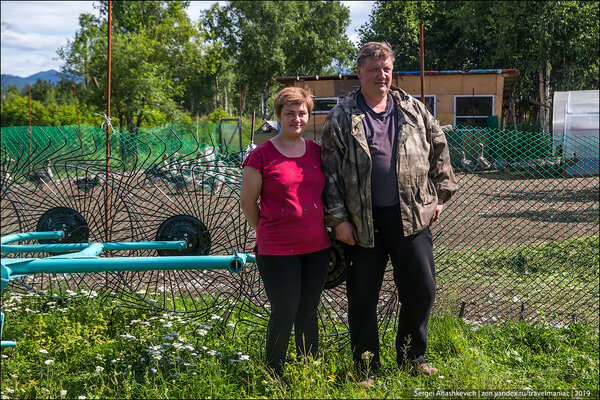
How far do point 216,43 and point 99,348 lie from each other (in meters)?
36.7

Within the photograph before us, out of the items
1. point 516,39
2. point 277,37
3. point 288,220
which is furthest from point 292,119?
point 277,37

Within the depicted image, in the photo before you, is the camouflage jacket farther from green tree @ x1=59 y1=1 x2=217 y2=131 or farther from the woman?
green tree @ x1=59 y1=1 x2=217 y2=131

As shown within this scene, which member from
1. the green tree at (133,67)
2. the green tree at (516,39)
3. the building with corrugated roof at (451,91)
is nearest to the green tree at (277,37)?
the green tree at (133,67)

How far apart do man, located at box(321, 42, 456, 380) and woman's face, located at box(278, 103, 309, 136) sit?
0.19m

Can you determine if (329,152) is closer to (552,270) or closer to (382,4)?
(552,270)

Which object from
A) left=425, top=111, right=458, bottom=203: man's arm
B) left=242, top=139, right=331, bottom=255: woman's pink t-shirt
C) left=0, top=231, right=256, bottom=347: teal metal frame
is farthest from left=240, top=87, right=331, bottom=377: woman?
left=425, top=111, right=458, bottom=203: man's arm

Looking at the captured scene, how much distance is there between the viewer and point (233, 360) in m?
3.63

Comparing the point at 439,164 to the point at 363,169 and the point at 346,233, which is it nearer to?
the point at 363,169

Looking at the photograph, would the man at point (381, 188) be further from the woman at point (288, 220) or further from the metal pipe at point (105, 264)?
the metal pipe at point (105, 264)

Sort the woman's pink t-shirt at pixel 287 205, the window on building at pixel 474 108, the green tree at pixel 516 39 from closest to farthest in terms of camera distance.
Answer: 1. the woman's pink t-shirt at pixel 287 205
2. the window on building at pixel 474 108
3. the green tree at pixel 516 39

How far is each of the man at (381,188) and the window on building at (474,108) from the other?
1844 centimetres

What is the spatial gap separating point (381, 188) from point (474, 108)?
746 inches

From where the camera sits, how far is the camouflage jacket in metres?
3.18

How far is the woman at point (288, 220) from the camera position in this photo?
3.12 m
